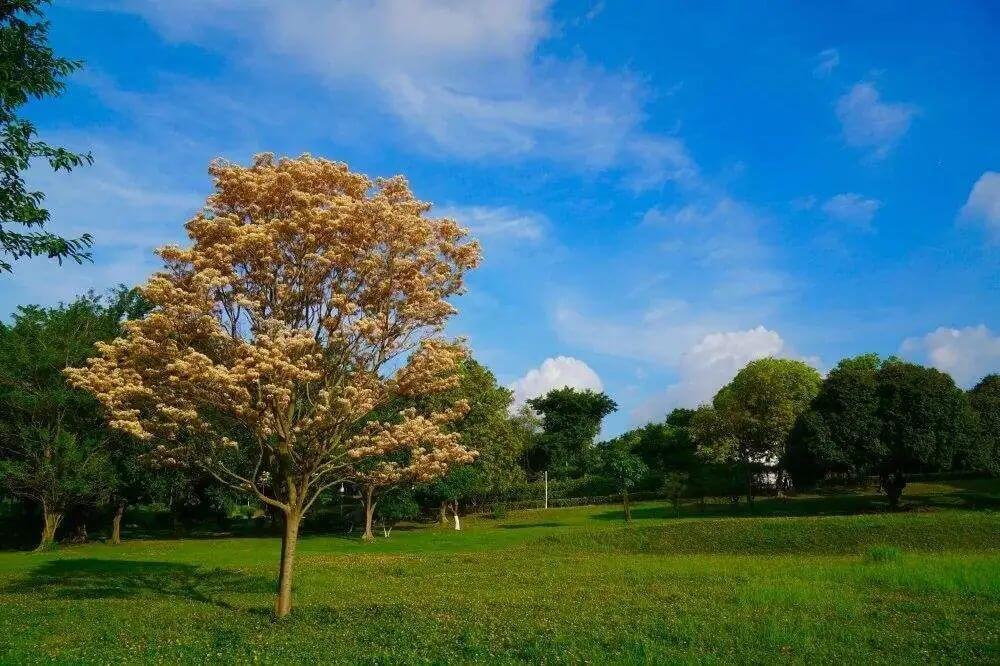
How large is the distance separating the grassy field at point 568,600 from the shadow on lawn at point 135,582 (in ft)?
0.51

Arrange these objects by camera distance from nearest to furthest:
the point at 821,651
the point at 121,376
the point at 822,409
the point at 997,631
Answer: the point at 821,651
the point at 997,631
the point at 121,376
the point at 822,409

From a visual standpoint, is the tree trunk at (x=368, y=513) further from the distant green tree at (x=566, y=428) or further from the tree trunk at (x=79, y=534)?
the distant green tree at (x=566, y=428)

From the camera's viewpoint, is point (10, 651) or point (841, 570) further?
point (841, 570)

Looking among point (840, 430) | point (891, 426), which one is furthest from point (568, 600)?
point (891, 426)

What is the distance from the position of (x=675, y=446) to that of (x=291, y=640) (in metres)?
91.9

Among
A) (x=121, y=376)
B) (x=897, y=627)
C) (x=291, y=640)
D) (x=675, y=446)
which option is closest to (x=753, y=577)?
(x=897, y=627)

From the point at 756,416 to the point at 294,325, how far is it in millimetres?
73457

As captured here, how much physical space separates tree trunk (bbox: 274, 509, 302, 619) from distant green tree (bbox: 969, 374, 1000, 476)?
57967 millimetres

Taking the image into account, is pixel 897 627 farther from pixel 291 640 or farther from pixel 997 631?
pixel 291 640

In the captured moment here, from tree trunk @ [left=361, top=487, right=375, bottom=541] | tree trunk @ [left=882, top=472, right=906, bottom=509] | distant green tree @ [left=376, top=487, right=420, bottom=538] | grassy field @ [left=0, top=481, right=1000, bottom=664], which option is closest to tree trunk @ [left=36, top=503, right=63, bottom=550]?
grassy field @ [left=0, top=481, right=1000, bottom=664]

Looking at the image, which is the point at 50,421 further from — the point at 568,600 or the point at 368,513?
the point at 568,600

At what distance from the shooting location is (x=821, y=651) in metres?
14.2

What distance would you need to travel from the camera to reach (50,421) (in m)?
56.4

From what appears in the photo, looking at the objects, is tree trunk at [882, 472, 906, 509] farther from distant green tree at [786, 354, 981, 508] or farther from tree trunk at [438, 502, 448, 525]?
tree trunk at [438, 502, 448, 525]
